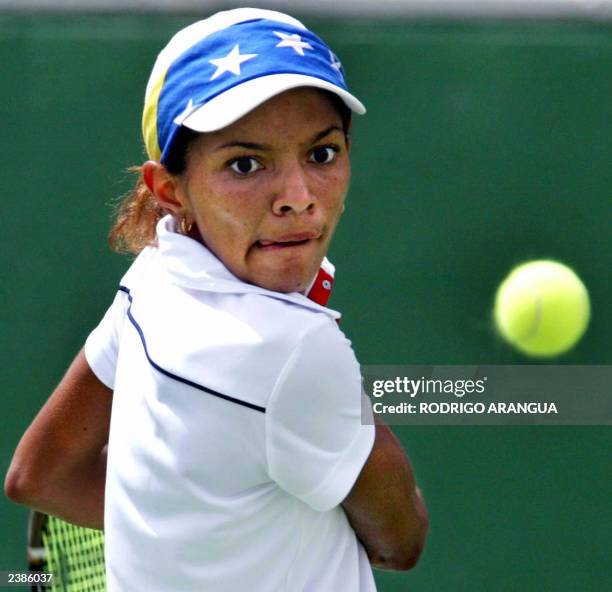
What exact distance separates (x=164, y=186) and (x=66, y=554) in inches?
32.1

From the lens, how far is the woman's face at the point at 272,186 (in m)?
1.23

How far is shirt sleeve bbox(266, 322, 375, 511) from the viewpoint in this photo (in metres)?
1.16

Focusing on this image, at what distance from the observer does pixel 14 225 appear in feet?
7.48

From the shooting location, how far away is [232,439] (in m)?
1.18

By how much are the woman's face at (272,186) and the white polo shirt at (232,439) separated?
0.03 m

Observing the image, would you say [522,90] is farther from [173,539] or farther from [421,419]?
[173,539]

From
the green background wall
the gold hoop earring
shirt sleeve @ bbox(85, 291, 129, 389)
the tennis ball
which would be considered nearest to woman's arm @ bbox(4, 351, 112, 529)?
shirt sleeve @ bbox(85, 291, 129, 389)

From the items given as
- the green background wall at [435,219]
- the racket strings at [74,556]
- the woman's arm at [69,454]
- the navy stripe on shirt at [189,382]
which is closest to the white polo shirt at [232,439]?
the navy stripe on shirt at [189,382]

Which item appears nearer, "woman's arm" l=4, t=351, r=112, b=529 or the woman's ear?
the woman's ear

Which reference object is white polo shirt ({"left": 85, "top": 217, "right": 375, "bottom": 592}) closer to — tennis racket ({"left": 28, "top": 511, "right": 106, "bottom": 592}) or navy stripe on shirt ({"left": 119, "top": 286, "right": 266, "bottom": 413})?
navy stripe on shirt ({"left": 119, "top": 286, "right": 266, "bottom": 413})

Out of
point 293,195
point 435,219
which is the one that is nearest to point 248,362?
point 293,195

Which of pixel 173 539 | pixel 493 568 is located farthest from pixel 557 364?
pixel 173 539

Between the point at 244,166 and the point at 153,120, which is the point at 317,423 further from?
the point at 153,120

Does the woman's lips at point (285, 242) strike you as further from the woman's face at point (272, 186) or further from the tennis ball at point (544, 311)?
the tennis ball at point (544, 311)
